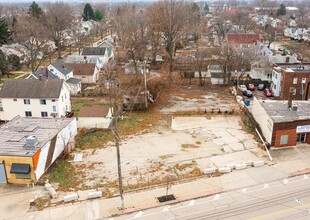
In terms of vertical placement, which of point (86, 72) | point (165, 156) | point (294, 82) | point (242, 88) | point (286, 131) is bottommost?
point (165, 156)

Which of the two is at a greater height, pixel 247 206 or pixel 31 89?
pixel 31 89

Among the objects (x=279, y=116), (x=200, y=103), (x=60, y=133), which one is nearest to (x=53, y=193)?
(x=60, y=133)

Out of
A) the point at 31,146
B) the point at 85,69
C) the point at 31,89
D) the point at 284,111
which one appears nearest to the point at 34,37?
the point at 85,69

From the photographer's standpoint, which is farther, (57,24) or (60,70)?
(57,24)

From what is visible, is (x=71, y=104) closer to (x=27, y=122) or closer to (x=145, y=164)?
(x=27, y=122)

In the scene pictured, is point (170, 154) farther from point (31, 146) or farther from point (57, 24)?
point (57, 24)

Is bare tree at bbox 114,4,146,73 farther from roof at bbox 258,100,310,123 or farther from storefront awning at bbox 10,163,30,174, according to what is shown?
storefront awning at bbox 10,163,30,174

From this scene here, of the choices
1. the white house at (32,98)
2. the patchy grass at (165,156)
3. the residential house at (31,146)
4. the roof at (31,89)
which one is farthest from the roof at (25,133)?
the patchy grass at (165,156)

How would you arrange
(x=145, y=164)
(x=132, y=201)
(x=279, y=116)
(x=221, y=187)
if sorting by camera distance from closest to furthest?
1. (x=132, y=201)
2. (x=221, y=187)
3. (x=145, y=164)
4. (x=279, y=116)
